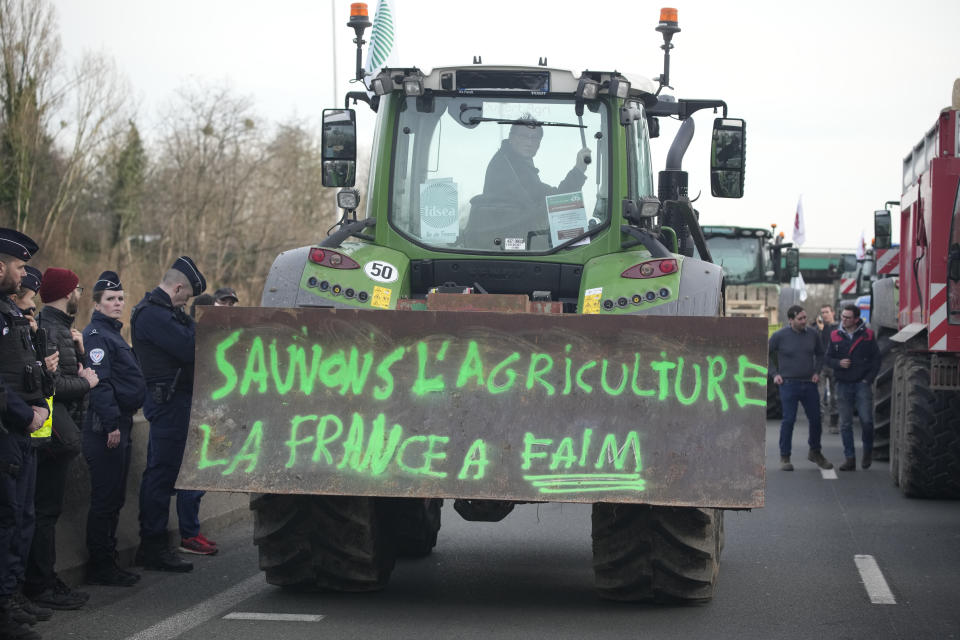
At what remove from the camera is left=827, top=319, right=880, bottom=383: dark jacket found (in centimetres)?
1628

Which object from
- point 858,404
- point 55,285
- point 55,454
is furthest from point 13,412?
point 858,404

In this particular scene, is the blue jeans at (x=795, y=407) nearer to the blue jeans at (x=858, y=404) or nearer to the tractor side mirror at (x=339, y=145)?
the blue jeans at (x=858, y=404)

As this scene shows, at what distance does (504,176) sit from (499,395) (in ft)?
6.59

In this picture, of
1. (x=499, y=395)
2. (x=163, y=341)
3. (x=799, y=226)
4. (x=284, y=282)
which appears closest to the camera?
(x=499, y=395)

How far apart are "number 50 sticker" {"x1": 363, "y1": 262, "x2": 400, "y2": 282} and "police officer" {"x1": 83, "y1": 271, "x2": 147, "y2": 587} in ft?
5.46

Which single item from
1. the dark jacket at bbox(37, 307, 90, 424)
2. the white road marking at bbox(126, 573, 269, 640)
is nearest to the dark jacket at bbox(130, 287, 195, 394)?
the dark jacket at bbox(37, 307, 90, 424)

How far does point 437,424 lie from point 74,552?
8.89 feet

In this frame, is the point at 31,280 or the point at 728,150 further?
the point at 728,150

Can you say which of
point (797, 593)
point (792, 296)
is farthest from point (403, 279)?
point (792, 296)

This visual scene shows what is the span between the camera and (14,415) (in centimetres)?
667

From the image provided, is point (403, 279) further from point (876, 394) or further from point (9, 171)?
point (9, 171)

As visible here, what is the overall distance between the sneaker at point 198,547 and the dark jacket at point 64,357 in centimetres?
170

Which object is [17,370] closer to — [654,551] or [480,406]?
[480,406]

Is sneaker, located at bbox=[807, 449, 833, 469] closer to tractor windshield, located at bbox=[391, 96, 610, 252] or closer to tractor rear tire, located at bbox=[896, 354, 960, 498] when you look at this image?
tractor rear tire, located at bbox=[896, 354, 960, 498]
